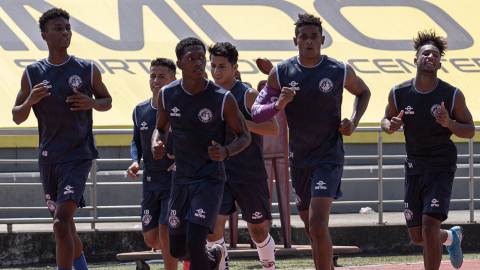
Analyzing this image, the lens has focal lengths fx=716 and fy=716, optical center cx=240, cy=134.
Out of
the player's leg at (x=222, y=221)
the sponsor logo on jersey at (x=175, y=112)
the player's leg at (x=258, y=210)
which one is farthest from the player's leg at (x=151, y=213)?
the sponsor logo on jersey at (x=175, y=112)

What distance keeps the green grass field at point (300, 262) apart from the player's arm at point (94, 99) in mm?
2929

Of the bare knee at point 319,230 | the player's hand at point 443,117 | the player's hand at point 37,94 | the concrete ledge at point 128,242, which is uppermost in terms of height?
the player's hand at point 37,94

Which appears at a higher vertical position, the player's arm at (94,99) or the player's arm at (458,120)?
the player's arm at (94,99)

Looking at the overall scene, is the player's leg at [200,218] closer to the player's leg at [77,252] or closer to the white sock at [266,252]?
the white sock at [266,252]

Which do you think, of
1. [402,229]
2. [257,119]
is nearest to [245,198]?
[257,119]

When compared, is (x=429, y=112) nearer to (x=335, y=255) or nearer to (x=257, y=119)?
(x=257, y=119)

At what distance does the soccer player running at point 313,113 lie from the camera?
628 cm

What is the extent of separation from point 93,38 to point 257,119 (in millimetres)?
9357

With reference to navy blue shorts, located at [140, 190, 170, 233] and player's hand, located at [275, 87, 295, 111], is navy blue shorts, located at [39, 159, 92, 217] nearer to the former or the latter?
navy blue shorts, located at [140, 190, 170, 233]

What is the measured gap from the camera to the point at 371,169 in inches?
479

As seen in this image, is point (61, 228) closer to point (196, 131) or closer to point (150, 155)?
point (150, 155)

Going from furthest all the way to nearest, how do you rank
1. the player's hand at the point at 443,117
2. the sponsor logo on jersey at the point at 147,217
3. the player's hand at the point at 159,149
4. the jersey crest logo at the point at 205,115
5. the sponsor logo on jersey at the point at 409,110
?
the sponsor logo on jersey at the point at 147,217 < the sponsor logo on jersey at the point at 409,110 < the player's hand at the point at 443,117 < the player's hand at the point at 159,149 < the jersey crest logo at the point at 205,115

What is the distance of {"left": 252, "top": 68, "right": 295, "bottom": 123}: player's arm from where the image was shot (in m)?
6.02

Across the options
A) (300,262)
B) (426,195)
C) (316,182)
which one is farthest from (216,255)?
(300,262)
